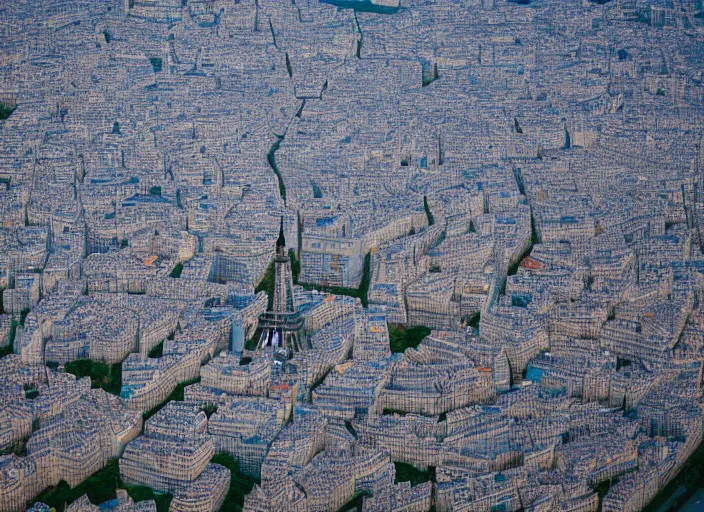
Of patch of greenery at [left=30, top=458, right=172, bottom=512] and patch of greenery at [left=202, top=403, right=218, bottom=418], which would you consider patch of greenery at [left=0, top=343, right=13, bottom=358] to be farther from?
patch of greenery at [left=30, top=458, right=172, bottom=512]

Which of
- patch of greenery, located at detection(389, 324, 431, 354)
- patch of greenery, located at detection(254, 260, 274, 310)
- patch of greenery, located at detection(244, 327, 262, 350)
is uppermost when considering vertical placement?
patch of greenery, located at detection(254, 260, 274, 310)

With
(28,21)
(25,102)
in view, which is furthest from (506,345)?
(28,21)

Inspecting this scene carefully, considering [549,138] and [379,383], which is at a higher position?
[549,138]

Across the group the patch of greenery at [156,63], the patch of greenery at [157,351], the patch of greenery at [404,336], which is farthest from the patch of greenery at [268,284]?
the patch of greenery at [156,63]

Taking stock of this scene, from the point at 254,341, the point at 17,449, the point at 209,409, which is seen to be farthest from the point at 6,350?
the point at 209,409

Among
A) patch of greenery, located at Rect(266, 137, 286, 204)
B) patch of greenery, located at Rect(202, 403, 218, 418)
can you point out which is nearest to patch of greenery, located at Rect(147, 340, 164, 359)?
patch of greenery, located at Rect(202, 403, 218, 418)

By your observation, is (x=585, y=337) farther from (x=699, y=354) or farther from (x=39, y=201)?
(x=39, y=201)
